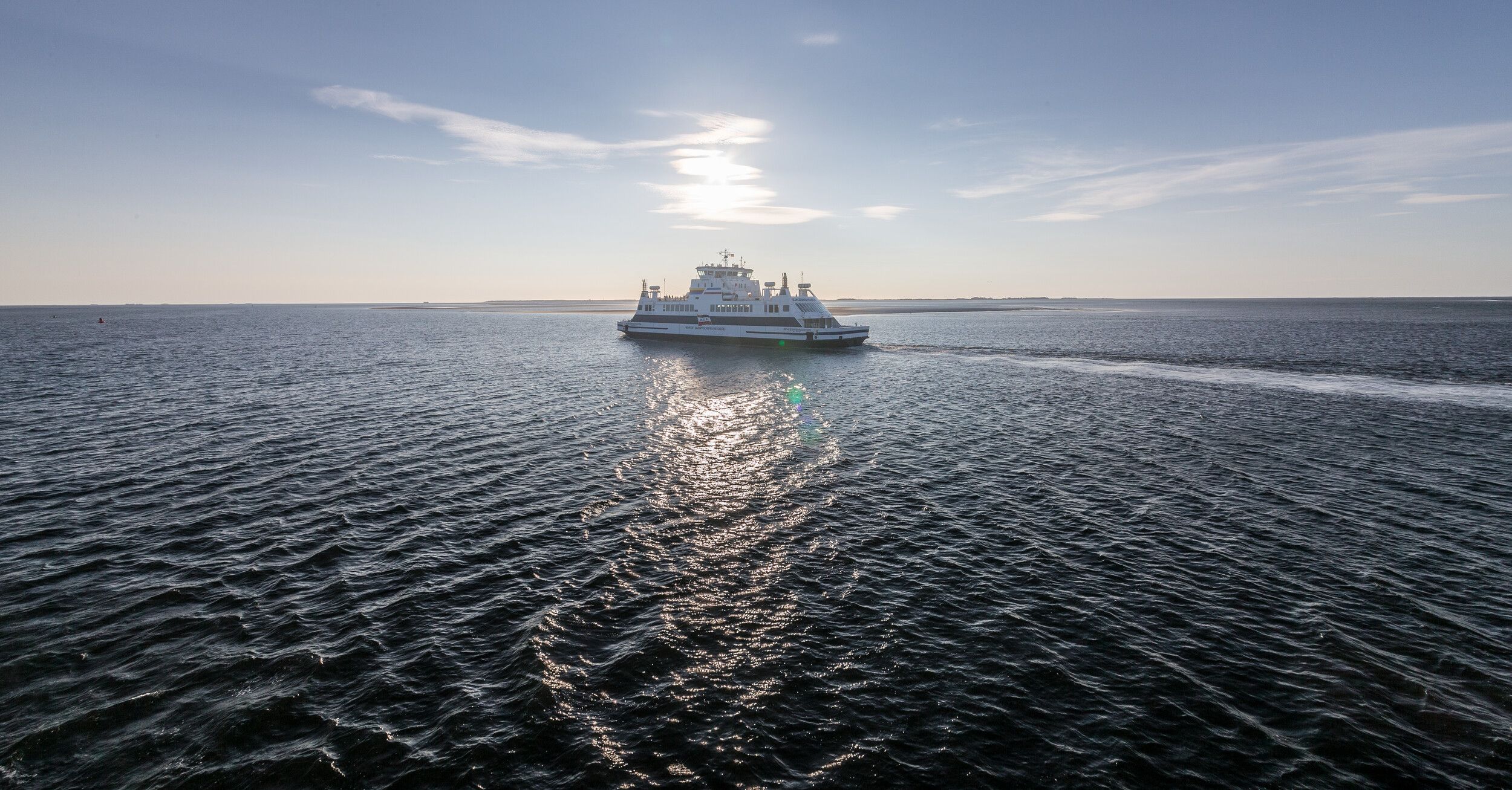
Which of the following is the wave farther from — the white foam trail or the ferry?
the ferry

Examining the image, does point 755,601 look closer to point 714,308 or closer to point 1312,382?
point 1312,382

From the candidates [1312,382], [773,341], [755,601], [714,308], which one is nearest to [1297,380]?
[1312,382]

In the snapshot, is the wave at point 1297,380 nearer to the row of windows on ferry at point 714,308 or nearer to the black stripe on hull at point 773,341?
the black stripe on hull at point 773,341

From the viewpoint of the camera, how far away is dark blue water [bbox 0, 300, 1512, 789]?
1049cm

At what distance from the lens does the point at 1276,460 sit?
27594 mm

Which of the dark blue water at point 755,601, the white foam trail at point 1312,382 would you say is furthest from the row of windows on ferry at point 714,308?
the dark blue water at point 755,601

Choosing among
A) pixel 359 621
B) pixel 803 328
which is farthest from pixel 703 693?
pixel 803 328

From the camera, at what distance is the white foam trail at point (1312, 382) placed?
140 ft

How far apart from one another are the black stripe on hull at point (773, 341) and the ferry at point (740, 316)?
4.0 inches

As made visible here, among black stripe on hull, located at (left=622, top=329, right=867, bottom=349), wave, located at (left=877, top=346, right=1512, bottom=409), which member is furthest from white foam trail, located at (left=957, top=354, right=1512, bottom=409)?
black stripe on hull, located at (left=622, top=329, right=867, bottom=349)

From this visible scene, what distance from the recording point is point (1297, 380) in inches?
2021

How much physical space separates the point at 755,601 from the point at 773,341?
70308 millimetres

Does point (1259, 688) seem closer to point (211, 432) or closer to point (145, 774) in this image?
point (145, 774)

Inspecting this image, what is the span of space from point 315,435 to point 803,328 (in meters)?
58.7
